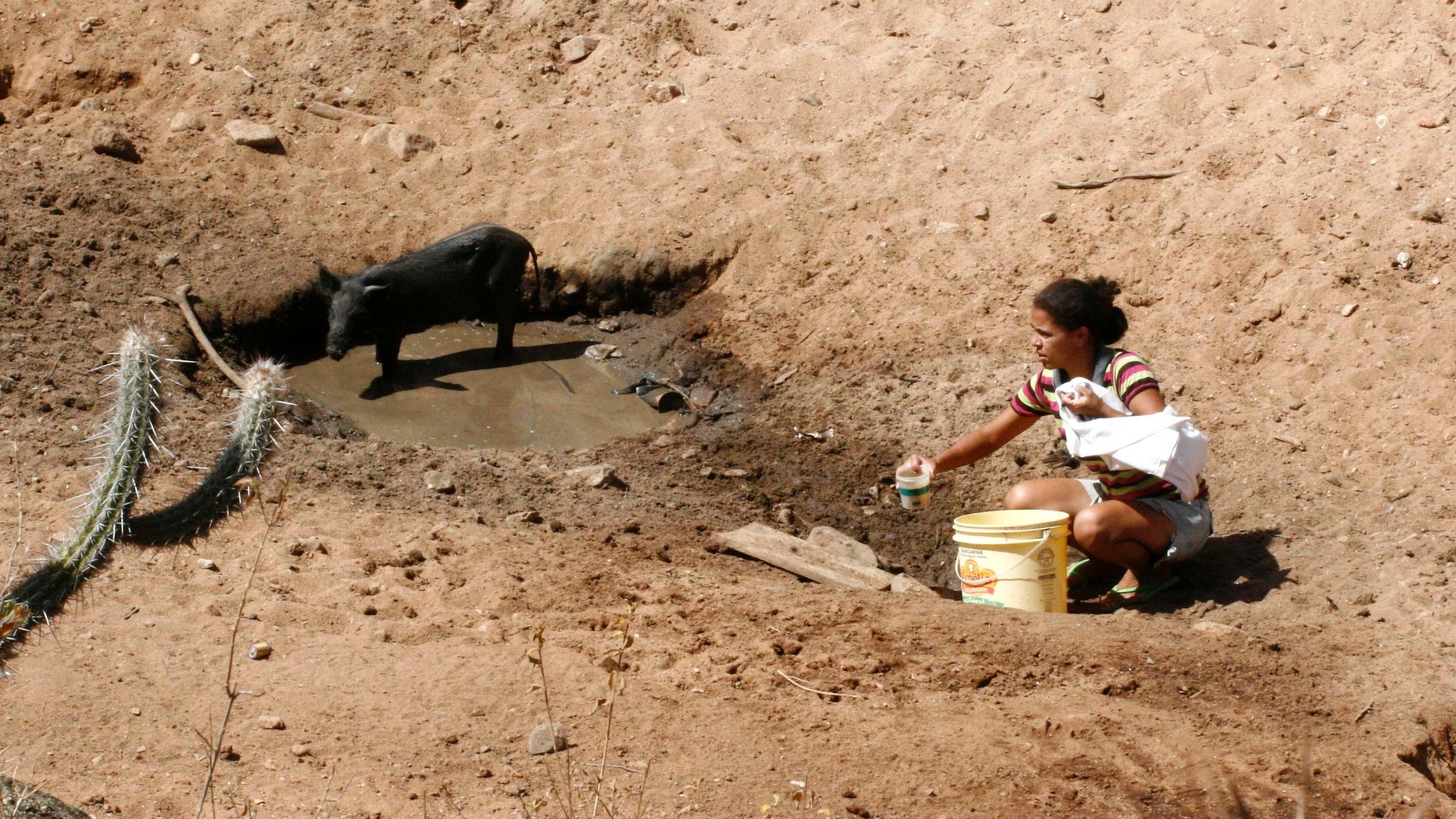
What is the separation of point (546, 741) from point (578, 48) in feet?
25.3

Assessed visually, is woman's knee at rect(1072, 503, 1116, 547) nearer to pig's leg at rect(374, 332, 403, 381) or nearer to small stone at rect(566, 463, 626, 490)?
small stone at rect(566, 463, 626, 490)

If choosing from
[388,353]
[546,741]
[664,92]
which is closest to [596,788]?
[546,741]

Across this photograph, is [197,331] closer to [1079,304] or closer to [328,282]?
[328,282]

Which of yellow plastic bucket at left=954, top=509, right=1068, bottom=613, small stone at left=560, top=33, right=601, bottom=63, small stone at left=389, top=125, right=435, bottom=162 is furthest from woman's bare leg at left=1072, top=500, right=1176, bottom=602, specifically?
small stone at left=560, top=33, right=601, bottom=63

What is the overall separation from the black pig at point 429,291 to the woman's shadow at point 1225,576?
180 inches

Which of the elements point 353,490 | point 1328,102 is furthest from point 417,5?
point 1328,102

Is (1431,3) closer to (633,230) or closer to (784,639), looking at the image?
(633,230)

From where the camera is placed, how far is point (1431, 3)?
7.73 meters

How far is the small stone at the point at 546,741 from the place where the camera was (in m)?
3.35

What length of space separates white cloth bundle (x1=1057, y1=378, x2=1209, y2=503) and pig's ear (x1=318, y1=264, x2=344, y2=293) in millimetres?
4972

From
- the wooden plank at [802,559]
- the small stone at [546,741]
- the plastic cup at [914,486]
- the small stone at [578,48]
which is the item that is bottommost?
the small stone at [578,48]

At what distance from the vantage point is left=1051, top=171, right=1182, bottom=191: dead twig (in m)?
7.50

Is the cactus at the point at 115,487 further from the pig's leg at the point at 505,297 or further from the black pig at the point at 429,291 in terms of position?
the pig's leg at the point at 505,297

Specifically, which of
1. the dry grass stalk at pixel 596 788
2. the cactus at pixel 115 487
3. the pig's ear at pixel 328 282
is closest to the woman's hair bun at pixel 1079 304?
the dry grass stalk at pixel 596 788
